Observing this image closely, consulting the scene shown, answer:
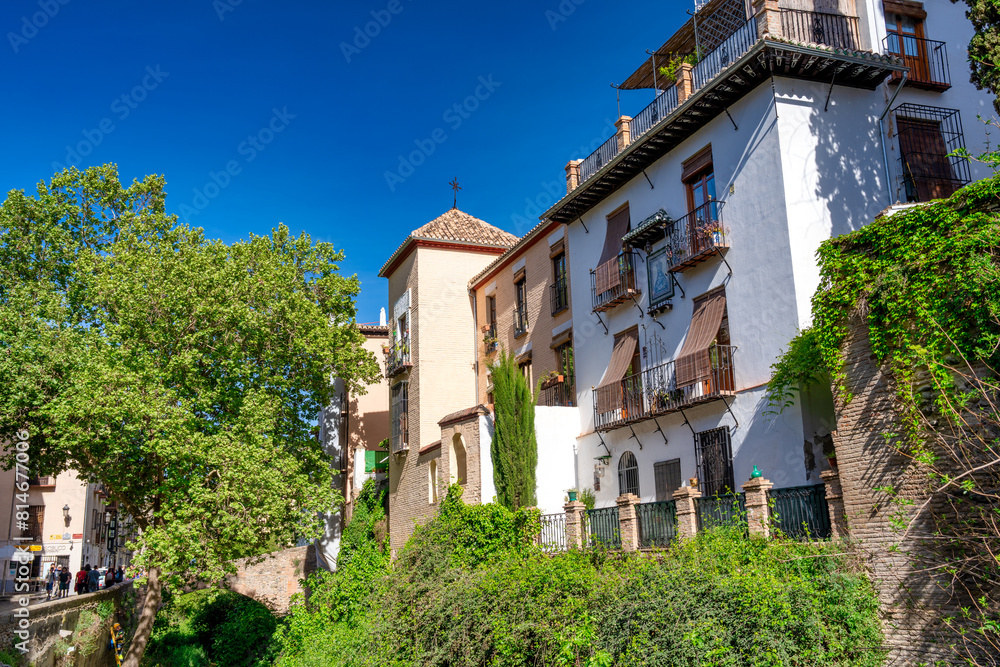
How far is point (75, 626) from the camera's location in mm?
22391

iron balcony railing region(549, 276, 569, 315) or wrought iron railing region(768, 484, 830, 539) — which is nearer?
wrought iron railing region(768, 484, 830, 539)

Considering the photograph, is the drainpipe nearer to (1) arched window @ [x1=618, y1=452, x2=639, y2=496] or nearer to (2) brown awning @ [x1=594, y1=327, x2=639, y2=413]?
(2) brown awning @ [x1=594, y1=327, x2=639, y2=413]

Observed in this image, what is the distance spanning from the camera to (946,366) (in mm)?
9867

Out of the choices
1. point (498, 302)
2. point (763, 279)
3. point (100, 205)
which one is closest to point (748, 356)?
point (763, 279)

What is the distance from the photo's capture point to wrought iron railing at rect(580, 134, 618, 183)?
21.0 meters

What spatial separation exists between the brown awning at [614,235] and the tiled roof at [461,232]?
31.9 feet

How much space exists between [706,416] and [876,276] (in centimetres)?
646

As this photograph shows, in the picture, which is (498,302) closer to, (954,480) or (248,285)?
(248,285)

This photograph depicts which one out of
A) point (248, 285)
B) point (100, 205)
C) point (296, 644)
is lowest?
point (296, 644)

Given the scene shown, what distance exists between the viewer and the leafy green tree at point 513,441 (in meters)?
20.1

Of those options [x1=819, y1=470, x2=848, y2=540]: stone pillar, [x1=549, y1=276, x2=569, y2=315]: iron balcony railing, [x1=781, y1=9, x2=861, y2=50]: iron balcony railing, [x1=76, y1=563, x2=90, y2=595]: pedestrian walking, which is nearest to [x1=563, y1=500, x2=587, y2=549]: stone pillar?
[x1=819, y1=470, x2=848, y2=540]: stone pillar

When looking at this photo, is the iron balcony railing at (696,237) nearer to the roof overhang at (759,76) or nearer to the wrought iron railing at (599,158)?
the roof overhang at (759,76)

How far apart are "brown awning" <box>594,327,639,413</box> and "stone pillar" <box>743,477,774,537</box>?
7.13 meters

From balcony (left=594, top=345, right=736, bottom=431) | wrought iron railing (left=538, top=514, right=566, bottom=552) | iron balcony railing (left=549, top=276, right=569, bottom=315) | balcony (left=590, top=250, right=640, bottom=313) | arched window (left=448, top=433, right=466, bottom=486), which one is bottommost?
wrought iron railing (left=538, top=514, right=566, bottom=552)
